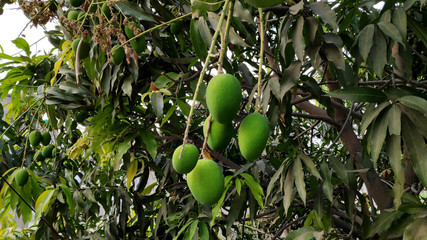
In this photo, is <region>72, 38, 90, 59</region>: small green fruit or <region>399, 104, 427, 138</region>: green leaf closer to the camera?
<region>399, 104, 427, 138</region>: green leaf

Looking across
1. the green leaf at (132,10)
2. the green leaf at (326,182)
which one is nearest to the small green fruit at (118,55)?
the green leaf at (132,10)

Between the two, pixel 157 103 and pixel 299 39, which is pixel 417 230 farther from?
pixel 157 103

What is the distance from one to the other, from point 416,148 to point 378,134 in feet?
0.25

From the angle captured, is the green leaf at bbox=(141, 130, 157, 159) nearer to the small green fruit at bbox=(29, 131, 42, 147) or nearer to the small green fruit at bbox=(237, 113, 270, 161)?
the small green fruit at bbox=(29, 131, 42, 147)

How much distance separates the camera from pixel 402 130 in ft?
2.68

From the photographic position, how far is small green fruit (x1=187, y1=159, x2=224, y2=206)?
22.1 inches

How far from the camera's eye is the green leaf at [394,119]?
79 centimetres

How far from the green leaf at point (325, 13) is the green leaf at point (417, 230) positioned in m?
0.46

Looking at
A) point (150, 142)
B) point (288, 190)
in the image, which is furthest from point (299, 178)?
point (150, 142)

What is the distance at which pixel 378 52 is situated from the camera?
0.87 metres

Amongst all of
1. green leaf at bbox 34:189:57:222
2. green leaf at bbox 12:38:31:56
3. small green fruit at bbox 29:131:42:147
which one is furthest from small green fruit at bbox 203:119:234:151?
green leaf at bbox 12:38:31:56

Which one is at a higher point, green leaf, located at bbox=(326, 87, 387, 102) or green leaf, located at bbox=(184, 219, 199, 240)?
green leaf, located at bbox=(326, 87, 387, 102)

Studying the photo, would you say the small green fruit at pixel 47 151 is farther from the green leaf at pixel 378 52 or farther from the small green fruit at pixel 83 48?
the green leaf at pixel 378 52

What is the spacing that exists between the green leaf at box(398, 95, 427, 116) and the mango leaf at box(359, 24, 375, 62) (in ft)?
0.38
